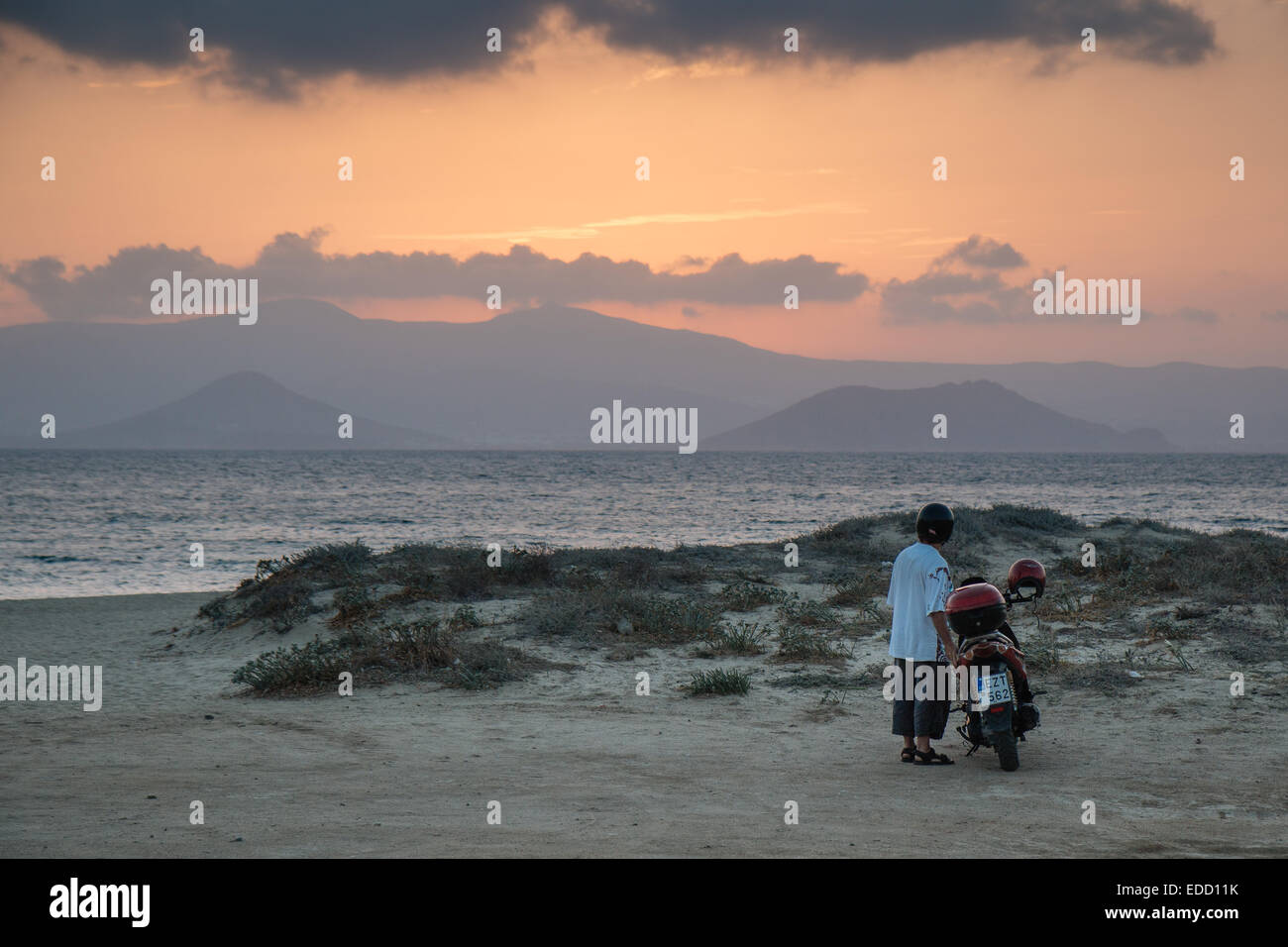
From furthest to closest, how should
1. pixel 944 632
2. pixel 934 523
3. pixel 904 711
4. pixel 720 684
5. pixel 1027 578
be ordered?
pixel 720 684, pixel 1027 578, pixel 904 711, pixel 934 523, pixel 944 632

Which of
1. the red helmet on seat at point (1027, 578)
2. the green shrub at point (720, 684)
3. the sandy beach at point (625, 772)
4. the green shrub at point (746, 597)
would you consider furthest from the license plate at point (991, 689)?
the green shrub at point (746, 597)

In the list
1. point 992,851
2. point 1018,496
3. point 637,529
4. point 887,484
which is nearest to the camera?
point 992,851

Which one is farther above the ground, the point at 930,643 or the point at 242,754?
the point at 930,643

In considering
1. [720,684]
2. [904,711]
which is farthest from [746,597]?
[904,711]

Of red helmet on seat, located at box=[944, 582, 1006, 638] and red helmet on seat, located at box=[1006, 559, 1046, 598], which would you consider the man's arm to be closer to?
red helmet on seat, located at box=[944, 582, 1006, 638]

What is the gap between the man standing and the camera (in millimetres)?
7953

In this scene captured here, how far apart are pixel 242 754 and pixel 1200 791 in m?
7.43

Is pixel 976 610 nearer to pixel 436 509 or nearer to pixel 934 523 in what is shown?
pixel 934 523

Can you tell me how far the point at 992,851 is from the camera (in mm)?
5906

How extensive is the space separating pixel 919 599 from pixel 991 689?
0.86 m

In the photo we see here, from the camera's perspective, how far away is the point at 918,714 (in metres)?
8.25
